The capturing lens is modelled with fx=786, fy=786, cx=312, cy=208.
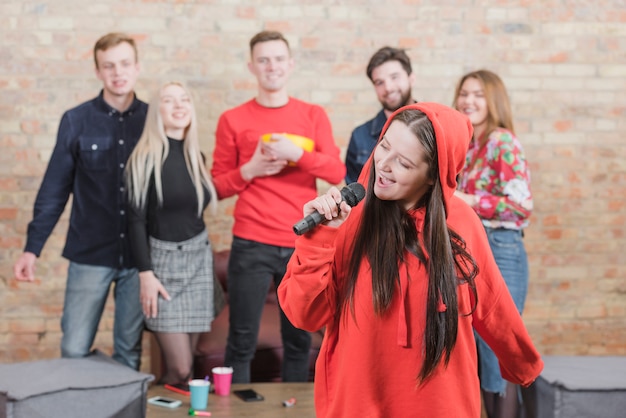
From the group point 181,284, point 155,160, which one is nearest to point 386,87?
point 155,160

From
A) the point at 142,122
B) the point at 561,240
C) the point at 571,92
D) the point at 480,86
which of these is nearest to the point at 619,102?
the point at 571,92

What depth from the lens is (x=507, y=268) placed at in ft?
10.1

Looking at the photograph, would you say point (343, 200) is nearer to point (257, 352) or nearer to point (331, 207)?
point (331, 207)

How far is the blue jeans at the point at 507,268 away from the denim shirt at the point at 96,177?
4.80 ft

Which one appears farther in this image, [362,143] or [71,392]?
[362,143]

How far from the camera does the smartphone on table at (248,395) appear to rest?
2.95 metres

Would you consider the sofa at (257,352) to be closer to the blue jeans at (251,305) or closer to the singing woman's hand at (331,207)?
the blue jeans at (251,305)

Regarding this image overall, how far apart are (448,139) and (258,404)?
161 cm

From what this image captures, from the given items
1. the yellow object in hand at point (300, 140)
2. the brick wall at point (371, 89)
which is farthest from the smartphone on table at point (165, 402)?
the brick wall at point (371, 89)

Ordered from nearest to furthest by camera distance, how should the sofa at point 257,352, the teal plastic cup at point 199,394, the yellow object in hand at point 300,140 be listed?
the teal plastic cup at point 199,394, the yellow object in hand at point 300,140, the sofa at point 257,352

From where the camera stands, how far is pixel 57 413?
2672mm

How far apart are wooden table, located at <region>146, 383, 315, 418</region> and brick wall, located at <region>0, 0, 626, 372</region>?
4.10ft

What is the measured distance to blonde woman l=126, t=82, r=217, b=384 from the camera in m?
3.05

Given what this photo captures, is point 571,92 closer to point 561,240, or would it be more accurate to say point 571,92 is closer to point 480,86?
point 561,240
